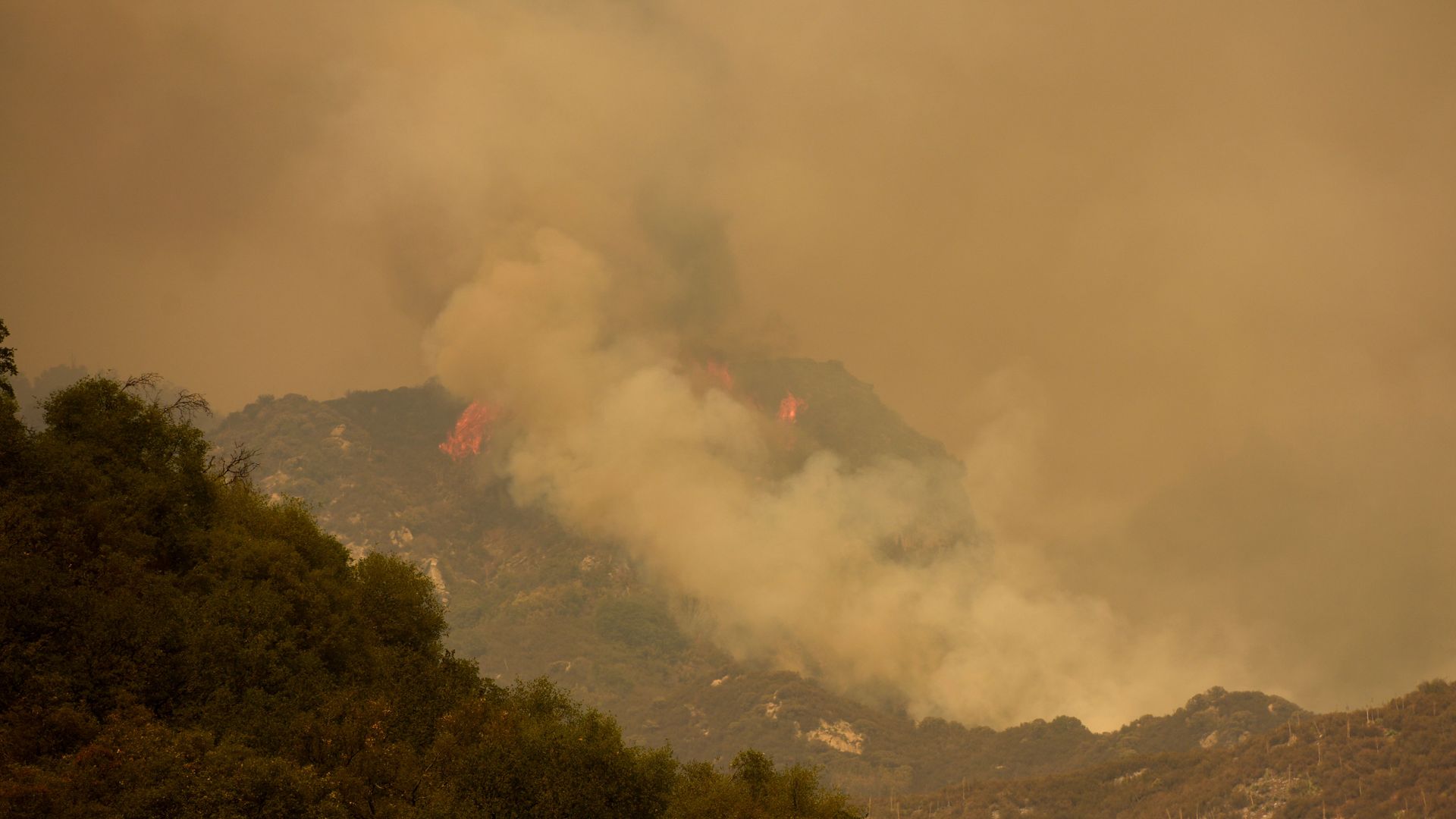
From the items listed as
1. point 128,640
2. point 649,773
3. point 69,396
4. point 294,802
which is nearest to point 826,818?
point 649,773

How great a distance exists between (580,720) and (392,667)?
2441 centimetres

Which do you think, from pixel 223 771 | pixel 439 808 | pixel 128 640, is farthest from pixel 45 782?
pixel 439 808

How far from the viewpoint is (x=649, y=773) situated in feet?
312

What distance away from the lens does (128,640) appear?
79.6 metres

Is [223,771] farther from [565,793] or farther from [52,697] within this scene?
[565,793]

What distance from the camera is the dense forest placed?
6694 centimetres

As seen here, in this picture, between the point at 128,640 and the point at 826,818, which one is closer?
the point at 128,640

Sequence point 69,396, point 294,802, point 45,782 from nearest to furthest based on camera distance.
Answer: point 45,782 < point 294,802 < point 69,396

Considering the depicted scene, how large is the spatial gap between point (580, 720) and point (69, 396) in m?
59.4

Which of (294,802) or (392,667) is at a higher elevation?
(392,667)

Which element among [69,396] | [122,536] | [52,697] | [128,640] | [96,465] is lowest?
[52,697]

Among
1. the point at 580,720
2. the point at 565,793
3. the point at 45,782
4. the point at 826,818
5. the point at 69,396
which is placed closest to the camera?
the point at 45,782

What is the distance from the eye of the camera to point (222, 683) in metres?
85.4

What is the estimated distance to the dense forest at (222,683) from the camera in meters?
66.9
